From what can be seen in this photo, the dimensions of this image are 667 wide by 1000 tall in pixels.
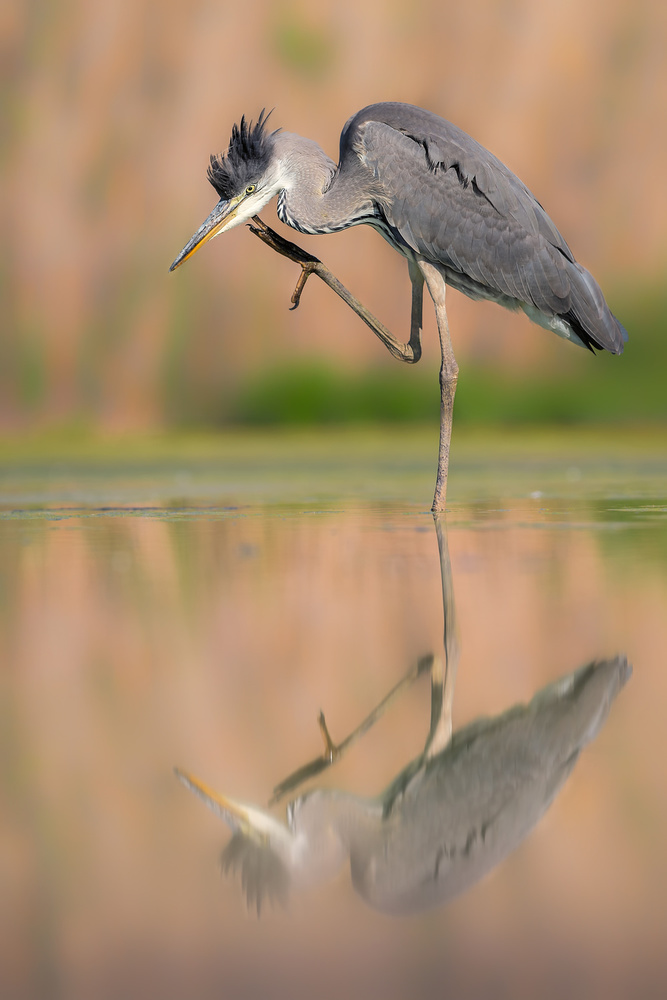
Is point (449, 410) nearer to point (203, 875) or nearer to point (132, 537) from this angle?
point (132, 537)

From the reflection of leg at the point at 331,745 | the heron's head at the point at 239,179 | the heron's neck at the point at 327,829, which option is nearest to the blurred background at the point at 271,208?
the heron's head at the point at 239,179

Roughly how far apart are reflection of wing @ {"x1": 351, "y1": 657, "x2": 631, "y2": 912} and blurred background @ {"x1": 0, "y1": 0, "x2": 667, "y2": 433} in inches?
285

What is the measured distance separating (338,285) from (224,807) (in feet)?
12.3

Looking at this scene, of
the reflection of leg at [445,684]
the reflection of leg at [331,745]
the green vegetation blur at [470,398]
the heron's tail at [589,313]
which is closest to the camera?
the reflection of leg at [331,745]

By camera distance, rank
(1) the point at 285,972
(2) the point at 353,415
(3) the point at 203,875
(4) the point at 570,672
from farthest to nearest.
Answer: (2) the point at 353,415, (4) the point at 570,672, (3) the point at 203,875, (1) the point at 285,972

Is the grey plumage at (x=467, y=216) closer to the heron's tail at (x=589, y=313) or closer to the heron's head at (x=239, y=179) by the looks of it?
the heron's tail at (x=589, y=313)

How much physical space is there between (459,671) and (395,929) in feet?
2.77

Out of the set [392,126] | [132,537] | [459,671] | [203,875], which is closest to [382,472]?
[392,126]

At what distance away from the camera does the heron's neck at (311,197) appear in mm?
4453

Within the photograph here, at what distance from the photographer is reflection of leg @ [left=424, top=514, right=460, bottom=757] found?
1481 mm

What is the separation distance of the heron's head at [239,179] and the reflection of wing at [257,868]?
3373 mm

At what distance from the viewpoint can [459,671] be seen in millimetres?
1830

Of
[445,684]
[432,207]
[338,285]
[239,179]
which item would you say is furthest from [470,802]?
[338,285]

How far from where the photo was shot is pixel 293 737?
1506 millimetres
